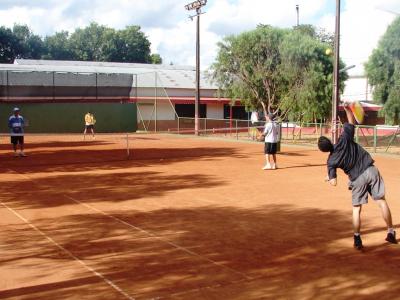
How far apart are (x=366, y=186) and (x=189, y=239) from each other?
8.31 ft

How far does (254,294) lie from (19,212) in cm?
552

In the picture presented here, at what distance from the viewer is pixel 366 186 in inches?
264

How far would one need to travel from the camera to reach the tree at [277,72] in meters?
30.0

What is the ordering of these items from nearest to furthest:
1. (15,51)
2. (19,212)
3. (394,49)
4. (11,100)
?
1. (19,212)
2. (394,49)
3. (11,100)
4. (15,51)

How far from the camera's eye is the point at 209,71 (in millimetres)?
37062

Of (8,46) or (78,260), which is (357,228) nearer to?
(78,260)

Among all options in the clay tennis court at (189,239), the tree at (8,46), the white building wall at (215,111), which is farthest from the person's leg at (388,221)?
the tree at (8,46)

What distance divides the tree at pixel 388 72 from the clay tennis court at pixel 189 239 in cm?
1223

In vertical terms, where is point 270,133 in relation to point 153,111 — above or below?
below

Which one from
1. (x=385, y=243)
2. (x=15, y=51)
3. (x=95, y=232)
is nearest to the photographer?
(x=385, y=243)

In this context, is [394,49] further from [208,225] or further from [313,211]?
[208,225]

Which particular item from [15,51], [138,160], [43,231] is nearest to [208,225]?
[43,231]

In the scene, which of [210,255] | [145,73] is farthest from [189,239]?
[145,73]

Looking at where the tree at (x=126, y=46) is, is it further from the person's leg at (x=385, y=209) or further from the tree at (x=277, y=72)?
the person's leg at (x=385, y=209)
